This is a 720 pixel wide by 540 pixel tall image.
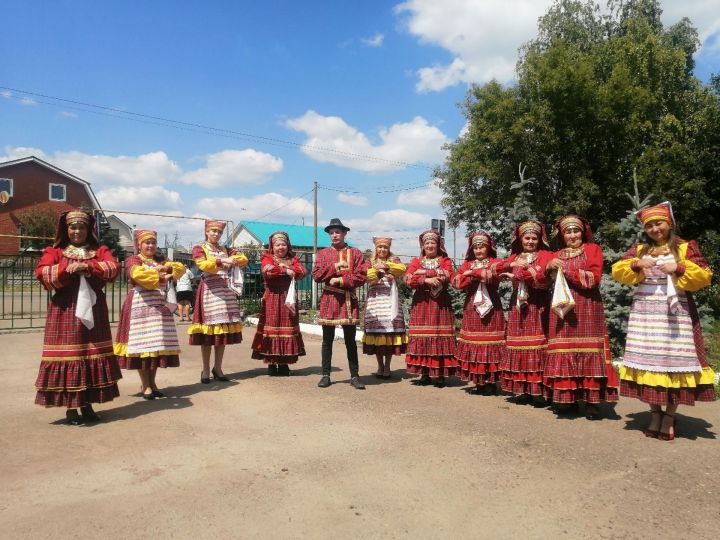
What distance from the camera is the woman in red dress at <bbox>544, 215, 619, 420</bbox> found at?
5316 millimetres

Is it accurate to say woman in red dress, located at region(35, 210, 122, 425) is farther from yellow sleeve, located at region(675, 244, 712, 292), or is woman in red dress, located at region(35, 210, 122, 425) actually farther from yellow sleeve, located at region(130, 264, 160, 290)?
yellow sleeve, located at region(675, 244, 712, 292)

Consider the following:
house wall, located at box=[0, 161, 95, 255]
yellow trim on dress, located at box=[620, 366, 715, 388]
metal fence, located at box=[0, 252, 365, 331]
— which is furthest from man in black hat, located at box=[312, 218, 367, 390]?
house wall, located at box=[0, 161, 95, 255]

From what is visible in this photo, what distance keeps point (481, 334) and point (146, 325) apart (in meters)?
3.89

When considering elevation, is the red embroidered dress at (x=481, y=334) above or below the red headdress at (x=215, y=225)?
below

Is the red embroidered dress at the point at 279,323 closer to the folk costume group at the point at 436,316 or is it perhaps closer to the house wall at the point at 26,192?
the folk costume group at the point at 436,316

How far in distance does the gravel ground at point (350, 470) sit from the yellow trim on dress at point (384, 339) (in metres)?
1.19

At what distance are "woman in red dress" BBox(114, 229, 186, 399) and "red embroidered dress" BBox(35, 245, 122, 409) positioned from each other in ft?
2.13

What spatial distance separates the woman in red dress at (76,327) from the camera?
16.5ft

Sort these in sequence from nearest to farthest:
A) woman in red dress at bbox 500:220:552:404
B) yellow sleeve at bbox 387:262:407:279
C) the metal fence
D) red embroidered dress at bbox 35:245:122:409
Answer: red embroidered dress at bbox 35:245:122:409
woman in red dress at bbox 500:220:552:404
yellow sleeve at bbox 387:262:407:279
the metal fence

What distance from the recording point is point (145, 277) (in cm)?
589

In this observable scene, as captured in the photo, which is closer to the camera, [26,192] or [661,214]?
[661,214]

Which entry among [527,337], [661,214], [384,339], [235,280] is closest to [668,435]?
[527,337]

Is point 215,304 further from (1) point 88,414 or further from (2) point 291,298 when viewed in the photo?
(1) point 88,414

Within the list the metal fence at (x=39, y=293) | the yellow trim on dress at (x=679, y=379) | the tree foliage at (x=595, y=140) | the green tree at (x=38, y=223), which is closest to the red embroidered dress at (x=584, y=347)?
the yellow trim on dress at (x=679, y=379)
